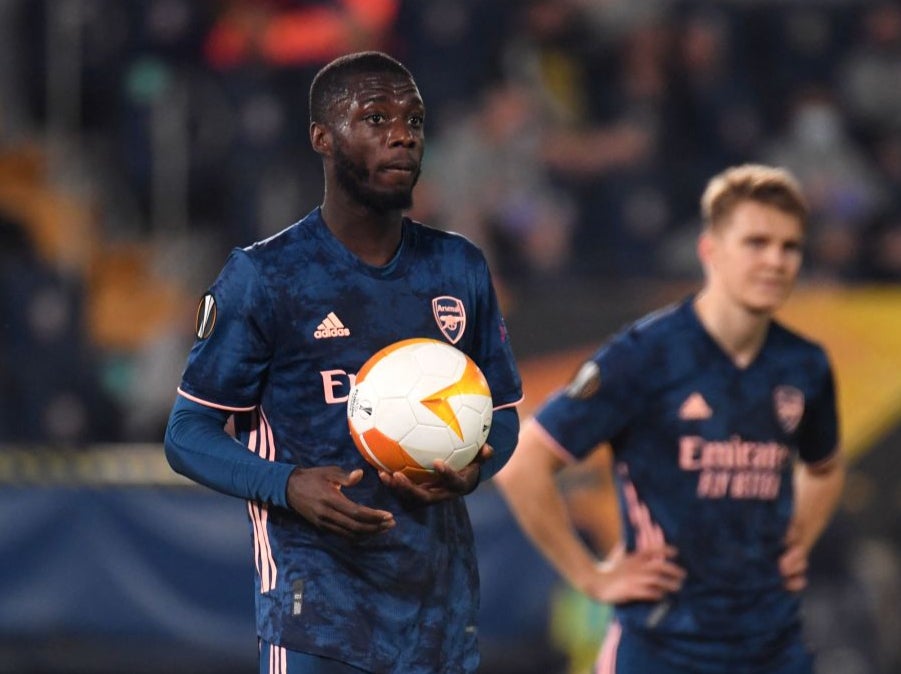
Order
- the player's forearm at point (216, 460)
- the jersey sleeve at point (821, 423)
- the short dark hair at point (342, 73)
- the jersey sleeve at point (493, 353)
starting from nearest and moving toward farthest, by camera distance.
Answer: the player's forearm at point (216, 460)
the short dark hair at point (342, 73)
the jersey sleeve at point (493, 353)
the jersey sleeve at point (821, 423)

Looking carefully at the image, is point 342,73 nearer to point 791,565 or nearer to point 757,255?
point 757,255

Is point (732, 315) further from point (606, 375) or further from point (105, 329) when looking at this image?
point (105, 329)

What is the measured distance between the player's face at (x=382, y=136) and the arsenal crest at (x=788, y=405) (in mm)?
1879

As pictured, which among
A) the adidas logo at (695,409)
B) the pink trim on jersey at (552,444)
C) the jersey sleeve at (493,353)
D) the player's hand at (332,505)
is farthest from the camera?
the pink trim on jersey at (552,444)

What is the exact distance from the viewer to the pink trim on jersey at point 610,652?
5.20m

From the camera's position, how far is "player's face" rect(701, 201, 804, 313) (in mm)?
5102

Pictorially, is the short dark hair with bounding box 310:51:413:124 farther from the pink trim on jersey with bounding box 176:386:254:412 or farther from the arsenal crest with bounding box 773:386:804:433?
the arsenal crest with bounding box 773:386:804:433

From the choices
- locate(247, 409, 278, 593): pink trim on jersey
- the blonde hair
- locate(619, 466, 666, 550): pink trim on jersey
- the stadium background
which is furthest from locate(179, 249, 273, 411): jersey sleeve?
the stadium background

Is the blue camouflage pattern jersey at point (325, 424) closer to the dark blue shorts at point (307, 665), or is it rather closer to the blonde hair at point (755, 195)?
the dark blue shorts at point (307, 665)

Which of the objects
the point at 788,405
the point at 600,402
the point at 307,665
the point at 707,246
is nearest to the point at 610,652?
the point at 600,402

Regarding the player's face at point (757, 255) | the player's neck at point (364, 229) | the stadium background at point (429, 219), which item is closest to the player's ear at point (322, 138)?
the player's neck at point (364, 229)

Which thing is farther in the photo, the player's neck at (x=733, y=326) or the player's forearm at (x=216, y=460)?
the player's neck at (x=733, y=326)

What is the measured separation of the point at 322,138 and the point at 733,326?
184 centimetres

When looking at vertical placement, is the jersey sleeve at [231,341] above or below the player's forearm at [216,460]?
above
